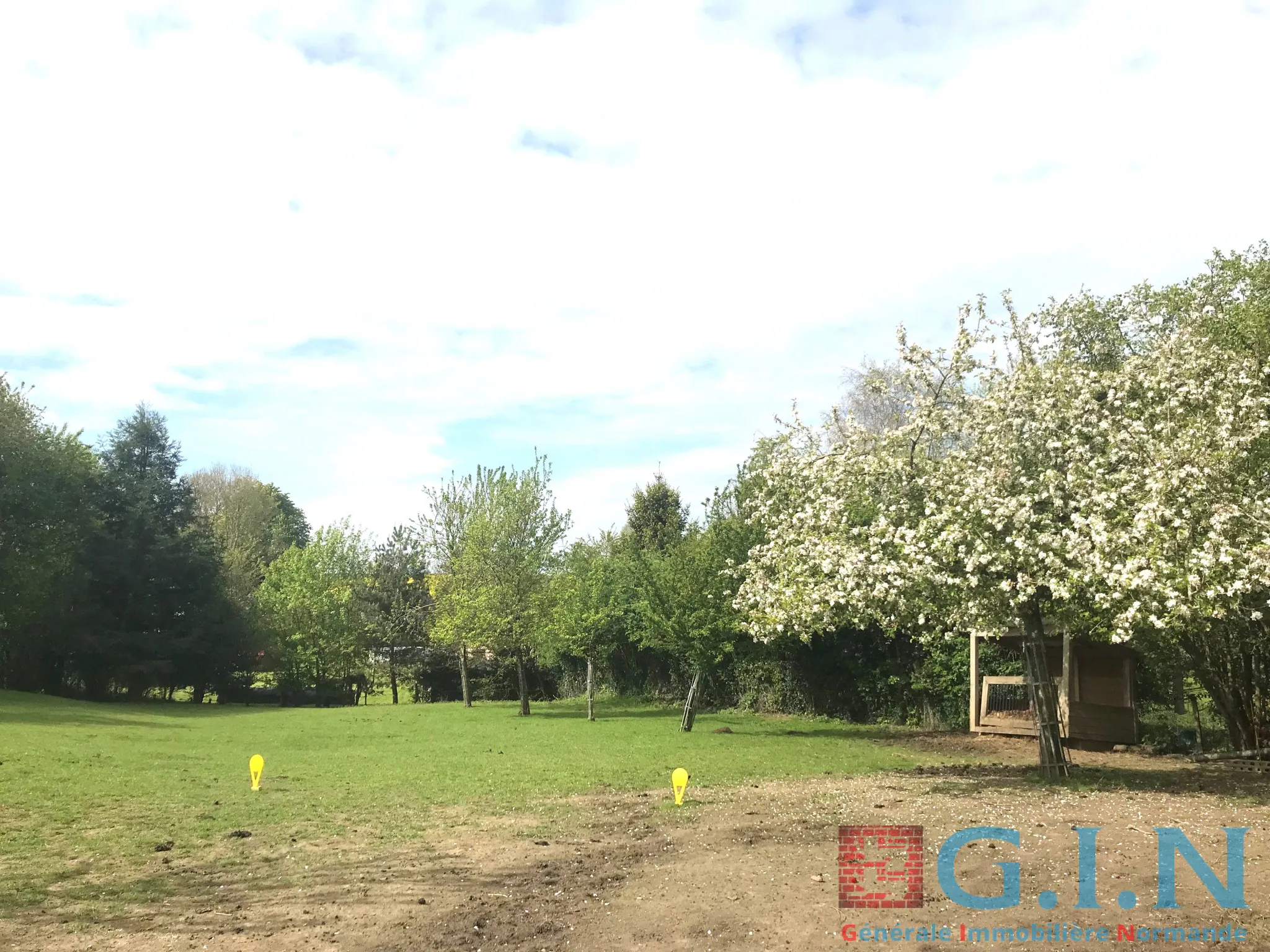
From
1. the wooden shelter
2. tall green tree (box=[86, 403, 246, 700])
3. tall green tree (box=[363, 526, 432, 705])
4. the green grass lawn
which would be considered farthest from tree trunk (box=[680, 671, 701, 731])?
tall green tree (box=[86, 403, 246, 700])

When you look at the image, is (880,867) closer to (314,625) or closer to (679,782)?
(679,782)

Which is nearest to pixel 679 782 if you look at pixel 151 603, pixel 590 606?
pixel 590 606

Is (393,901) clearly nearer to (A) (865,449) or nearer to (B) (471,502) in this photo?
(A) (865,449)

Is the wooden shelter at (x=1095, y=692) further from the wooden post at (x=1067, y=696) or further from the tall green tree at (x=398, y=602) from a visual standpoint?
the tall green tree at (x=398, y=602)

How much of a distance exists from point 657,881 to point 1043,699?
7.99 m

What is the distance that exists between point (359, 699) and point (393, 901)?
155 feet

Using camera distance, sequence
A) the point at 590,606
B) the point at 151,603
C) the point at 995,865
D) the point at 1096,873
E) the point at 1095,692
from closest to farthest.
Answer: the point at 1096,873 < the point at 995,865 < the point at 1095,692 < the point at 590,606 < the point at 151,603

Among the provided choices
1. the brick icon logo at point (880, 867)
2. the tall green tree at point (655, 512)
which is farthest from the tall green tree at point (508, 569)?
the brick icon logo at point (880, 867)

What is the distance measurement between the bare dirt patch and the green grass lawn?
32.2 inches

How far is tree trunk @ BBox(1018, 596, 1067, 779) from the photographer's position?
42.7 feet

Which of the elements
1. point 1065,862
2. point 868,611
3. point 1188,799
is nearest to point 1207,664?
point 1188,799

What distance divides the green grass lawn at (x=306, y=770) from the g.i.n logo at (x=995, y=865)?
193 inches

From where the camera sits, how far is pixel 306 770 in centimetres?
1577

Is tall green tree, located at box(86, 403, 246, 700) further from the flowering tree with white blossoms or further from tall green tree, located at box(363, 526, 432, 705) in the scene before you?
the flowering tree with white blossoms
